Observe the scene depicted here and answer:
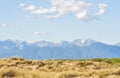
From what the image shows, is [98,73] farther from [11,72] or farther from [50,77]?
[11,72]

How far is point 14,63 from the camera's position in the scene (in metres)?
38.6

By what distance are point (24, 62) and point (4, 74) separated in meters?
17.1

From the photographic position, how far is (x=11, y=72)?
23.2 metres

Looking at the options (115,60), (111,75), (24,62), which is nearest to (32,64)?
(24,62)

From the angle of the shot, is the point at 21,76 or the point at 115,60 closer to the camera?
the point at 21,76

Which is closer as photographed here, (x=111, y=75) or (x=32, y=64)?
(x=111, y=75)

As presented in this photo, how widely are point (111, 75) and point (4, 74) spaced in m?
6.10

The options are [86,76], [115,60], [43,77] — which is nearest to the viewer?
[43,77]

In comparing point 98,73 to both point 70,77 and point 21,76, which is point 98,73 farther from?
point 21,76

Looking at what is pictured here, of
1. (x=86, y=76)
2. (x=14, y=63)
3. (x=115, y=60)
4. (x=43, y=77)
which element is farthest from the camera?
(x=115, y=60)

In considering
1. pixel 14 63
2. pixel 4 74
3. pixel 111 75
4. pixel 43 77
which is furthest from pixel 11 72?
pixel 14 63

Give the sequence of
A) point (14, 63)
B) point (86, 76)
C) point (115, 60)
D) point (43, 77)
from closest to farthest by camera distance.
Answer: point (43, 77), point (86, 76), point (14, 63), point (115, 60)

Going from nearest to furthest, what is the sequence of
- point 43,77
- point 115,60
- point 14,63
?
point 43,77 → point 14,63 → point 115,60

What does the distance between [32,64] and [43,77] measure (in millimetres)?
17617
